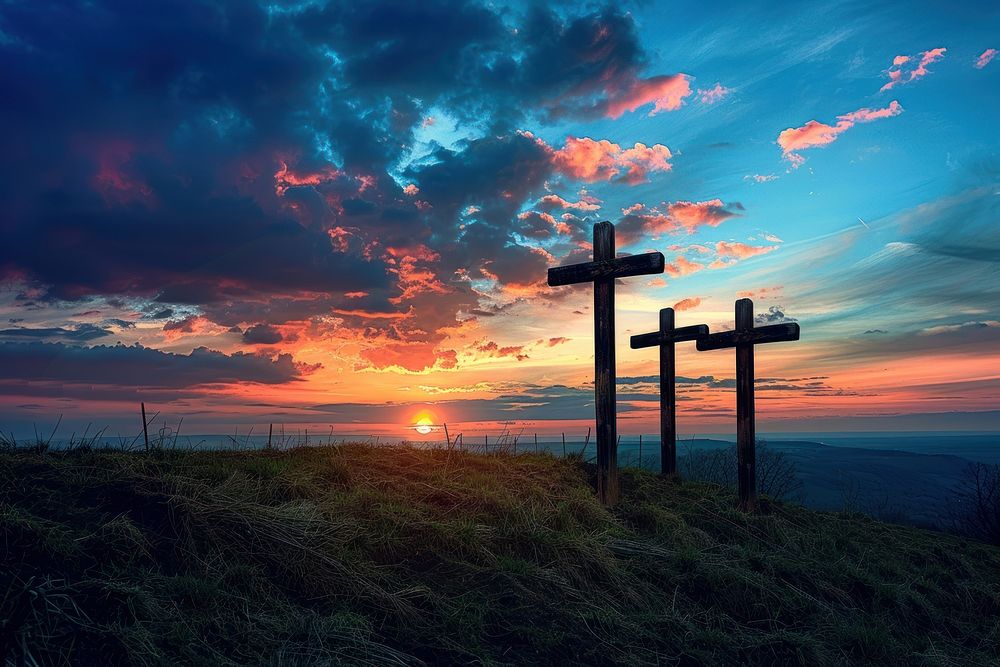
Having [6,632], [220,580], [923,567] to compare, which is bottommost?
[923,567]

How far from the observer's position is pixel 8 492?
659 cm

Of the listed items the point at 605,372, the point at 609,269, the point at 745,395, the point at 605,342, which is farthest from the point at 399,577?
the point at 745,395

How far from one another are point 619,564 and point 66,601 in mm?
5641

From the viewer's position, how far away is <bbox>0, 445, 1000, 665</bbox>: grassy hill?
525 centimetres

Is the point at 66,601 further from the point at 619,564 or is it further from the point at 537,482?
the point at 537,482

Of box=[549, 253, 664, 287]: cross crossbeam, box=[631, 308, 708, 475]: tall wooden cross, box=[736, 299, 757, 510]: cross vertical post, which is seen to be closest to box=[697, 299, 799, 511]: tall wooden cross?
box=[736, 299, 757, 510]: cross vertical post

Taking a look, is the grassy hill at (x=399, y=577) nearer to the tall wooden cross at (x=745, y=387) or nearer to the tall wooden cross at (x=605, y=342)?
the tall wooden cross at (x=605, y=342)

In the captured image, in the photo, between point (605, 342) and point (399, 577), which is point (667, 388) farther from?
point (399, 577)

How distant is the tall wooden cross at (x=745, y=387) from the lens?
44.7ft

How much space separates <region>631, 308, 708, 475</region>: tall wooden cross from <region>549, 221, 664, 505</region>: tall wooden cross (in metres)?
4.89

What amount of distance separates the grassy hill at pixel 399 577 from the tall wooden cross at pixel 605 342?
722mm

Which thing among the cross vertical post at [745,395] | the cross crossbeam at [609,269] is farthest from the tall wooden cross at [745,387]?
the cross crossbeam at [609,269]

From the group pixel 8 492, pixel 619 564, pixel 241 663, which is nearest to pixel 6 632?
pixel 241 663

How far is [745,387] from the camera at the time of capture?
14.1 metres
